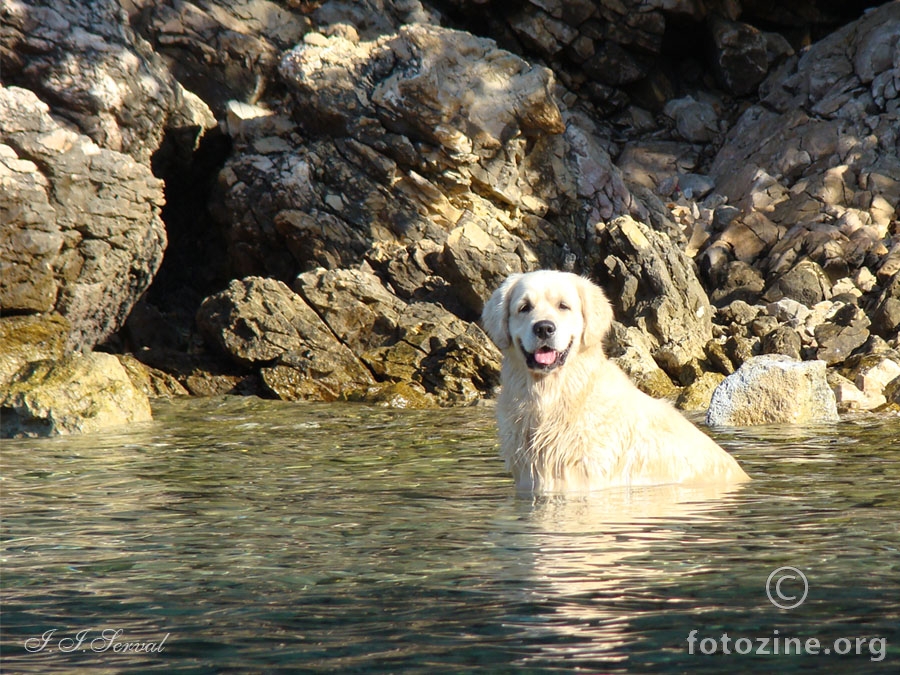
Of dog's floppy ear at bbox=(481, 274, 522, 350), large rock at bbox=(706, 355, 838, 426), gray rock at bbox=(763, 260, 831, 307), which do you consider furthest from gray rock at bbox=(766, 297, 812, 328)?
dog's floppy ear at bbox=(481, 274, 522, 350)

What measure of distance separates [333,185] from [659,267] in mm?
6927

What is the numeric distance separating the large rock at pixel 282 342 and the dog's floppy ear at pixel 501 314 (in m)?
10.6

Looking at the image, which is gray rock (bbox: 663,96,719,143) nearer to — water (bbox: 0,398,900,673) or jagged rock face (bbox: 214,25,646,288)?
jagged rock face (bbox: 214,25,646,288)

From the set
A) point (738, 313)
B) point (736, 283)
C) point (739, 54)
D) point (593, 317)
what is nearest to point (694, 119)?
point (739, 54)

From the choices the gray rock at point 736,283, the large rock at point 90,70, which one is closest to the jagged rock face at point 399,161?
the gray rock at point 736,283

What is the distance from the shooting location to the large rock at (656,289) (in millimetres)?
18484

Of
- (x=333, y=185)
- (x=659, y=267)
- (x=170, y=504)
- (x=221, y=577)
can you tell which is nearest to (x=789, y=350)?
(x=659, y=267)

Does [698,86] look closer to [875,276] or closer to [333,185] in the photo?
[875,276]

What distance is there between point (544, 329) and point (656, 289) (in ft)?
44.2

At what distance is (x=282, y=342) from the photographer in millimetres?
17781

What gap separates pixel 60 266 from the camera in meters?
16.2

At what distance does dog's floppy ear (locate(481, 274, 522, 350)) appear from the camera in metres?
6.67

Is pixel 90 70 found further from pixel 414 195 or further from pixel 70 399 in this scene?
pixel 70 399

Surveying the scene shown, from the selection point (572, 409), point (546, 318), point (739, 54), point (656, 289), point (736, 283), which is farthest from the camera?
point (739, 54)
